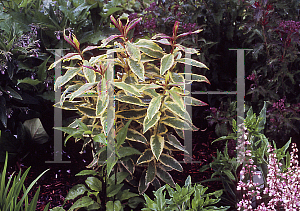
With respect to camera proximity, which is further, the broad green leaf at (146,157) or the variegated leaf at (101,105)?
A: the broad green leaf at (146,157)

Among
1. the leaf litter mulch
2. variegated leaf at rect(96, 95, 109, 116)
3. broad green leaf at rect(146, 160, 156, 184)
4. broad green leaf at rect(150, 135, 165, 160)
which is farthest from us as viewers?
the leaf litter mulch

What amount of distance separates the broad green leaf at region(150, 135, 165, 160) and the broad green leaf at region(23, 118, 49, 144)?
101cm

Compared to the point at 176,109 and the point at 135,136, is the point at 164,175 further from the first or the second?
the point at 176,109

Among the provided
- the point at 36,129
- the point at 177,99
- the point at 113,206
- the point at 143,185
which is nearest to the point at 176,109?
the point at 177,99

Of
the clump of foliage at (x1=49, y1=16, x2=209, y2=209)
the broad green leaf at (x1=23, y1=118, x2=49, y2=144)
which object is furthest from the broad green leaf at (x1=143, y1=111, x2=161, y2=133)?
the broad green leaf at (x1=23, y1=118, x2=49, y2=144)

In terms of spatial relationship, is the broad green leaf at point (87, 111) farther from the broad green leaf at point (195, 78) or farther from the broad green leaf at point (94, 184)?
the broad green leaf at point (195, 78)

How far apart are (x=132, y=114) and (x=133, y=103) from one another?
0.13m

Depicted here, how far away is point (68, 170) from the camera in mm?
2012

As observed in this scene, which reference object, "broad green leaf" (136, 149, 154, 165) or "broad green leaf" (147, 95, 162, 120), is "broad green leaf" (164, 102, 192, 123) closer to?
"broad green leaf" (147, 95, 162, 120)

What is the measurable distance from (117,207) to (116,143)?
322mm

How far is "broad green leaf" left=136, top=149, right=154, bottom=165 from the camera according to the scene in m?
1.52

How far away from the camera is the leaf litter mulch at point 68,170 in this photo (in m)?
1.82

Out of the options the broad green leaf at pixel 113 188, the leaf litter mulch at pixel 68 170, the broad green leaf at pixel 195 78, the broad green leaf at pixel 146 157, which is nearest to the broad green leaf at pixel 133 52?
the broad green leaf at pixel 195 78

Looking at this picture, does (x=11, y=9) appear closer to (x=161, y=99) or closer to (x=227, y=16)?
(x=161, y=99)
